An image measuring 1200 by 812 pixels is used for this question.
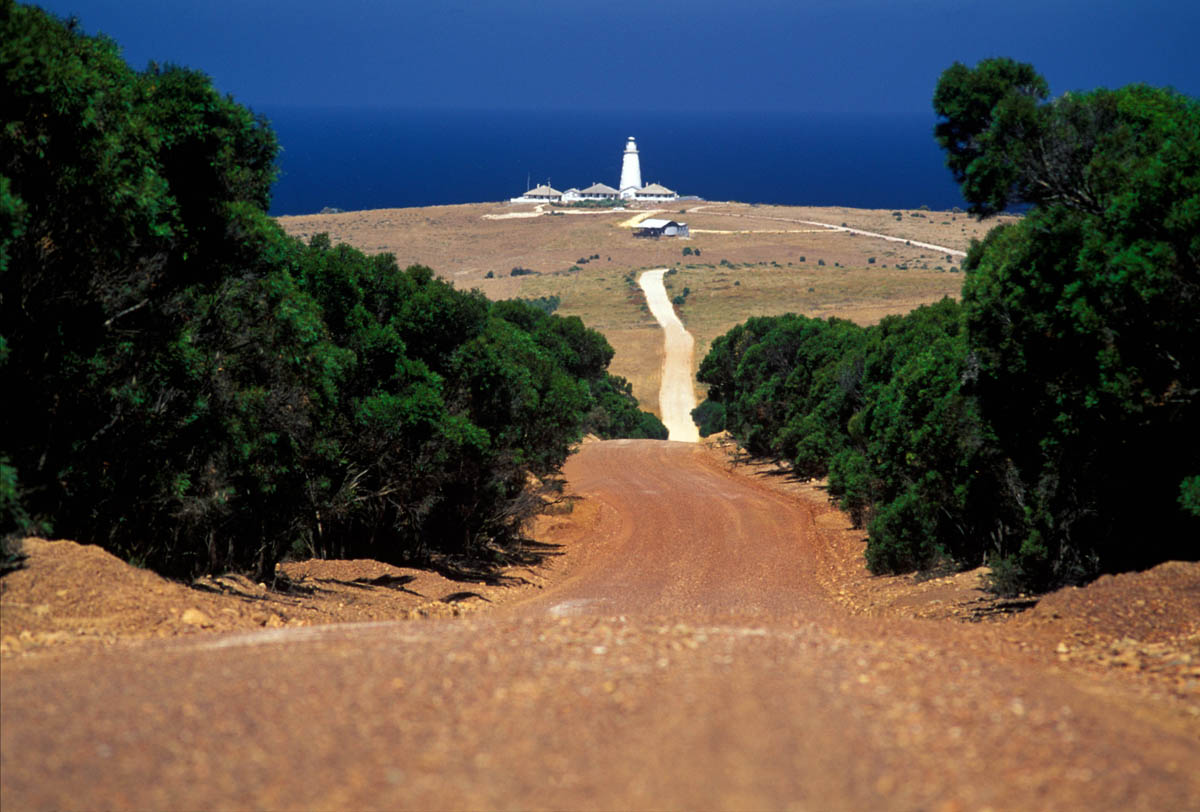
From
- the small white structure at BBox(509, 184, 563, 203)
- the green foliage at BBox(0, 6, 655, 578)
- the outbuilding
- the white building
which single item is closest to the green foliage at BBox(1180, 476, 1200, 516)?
the green foliage at BBox(0, 6, 655, 578)

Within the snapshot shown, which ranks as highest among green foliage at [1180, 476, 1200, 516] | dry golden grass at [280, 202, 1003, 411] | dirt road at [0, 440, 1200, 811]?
dry golden grass at [280, 202, 1003, 411]

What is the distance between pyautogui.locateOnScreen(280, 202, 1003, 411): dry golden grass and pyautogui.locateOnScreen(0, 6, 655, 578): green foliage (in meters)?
39.7

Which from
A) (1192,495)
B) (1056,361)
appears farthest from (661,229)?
(1192,495)

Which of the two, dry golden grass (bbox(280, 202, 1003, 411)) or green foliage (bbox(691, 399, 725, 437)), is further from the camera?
dry golden grass (bbox(280, 202, 1003, 411))

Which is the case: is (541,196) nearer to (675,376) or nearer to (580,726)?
(675,376)

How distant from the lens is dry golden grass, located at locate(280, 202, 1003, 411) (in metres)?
72.8

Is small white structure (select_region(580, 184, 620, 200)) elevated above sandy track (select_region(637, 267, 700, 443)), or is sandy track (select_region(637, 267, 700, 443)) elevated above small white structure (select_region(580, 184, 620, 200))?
small white structure (select_region(580, 184, 620, 200))

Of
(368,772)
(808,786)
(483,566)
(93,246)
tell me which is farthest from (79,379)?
(483,566)

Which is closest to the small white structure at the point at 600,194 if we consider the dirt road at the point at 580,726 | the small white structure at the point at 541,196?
the small white structure at the point at 541,196

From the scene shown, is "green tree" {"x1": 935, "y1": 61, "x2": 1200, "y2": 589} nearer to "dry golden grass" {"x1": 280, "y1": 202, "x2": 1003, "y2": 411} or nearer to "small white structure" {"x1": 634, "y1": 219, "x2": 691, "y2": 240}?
"dry golden grass" {"x1": 280, "y1": 202, "x2": 1003, "y2": 411}

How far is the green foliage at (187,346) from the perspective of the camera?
32.9 ft

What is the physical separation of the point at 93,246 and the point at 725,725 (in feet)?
26.4

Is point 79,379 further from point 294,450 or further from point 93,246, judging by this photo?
point 294,450

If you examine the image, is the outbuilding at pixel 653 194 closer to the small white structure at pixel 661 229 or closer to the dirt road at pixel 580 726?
the small white structure at pixel 661 229
